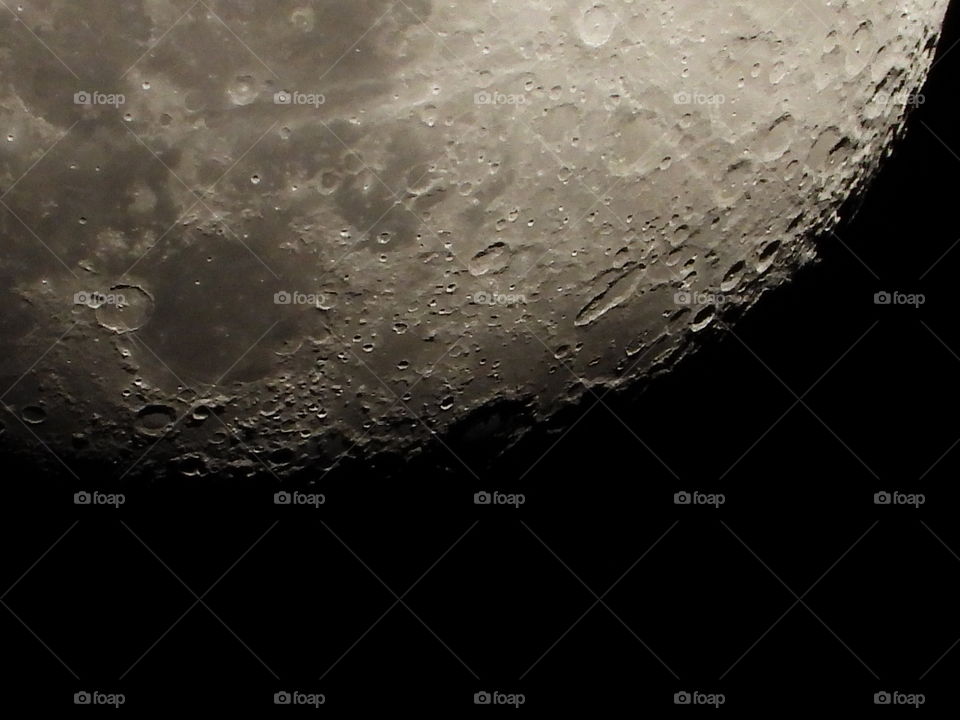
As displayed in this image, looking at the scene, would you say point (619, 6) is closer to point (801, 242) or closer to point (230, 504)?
point (801, 242)

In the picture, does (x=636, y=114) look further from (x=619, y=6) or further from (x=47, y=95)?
(x=47, y=95)

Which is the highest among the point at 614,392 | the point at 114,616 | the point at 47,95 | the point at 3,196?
the point at 47,95

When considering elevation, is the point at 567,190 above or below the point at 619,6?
below

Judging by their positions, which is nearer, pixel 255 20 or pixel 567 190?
pixel 255 20

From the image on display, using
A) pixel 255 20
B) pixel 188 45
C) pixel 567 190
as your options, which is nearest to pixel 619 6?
pixel 567 190

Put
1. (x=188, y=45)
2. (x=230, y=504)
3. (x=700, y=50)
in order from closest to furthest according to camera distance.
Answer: (x=188, y=45) → (x=700, y=50) → (x=230, y=504)

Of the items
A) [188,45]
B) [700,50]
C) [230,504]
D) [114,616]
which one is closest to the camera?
[188,45]
